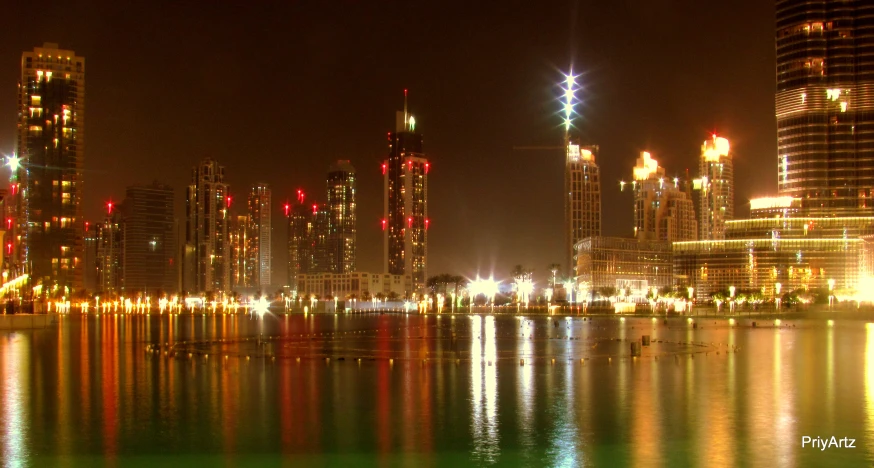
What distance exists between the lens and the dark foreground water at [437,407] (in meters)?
22.1

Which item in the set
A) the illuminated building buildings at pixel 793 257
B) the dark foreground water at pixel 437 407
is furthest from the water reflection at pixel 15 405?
the illuminated building buildings at pixel 793 257

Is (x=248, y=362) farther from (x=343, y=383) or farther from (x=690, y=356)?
(x=690, y=356)

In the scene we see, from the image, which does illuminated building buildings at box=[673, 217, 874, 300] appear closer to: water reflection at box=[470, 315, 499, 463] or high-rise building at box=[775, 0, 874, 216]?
high-rise building at box=[775, 0, 874, 216]

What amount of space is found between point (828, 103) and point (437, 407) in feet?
609

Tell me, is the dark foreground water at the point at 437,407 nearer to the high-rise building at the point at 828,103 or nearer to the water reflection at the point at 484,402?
the water reflection at the point at 484,402

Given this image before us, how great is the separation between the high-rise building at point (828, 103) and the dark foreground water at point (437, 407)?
15242 centimetres

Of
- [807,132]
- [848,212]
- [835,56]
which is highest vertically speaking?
[835,56]

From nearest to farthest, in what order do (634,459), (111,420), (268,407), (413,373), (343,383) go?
(634,459) < (111,420) < (268,407) < (343,383) < (413,373)

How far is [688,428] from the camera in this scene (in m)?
25.3

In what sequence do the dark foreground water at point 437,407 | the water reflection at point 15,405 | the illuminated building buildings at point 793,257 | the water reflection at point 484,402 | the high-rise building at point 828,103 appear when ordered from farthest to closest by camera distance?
the high-rise building at point 828,103, the illuminated building buildings at point 793,257, the water reflection at point 484,402, the water reflection at point 15,405, the dark foreground water at point 437,407

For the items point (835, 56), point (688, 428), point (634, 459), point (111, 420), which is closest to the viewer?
point (634, 459)

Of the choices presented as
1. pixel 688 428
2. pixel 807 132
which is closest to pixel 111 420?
pixel 688 428

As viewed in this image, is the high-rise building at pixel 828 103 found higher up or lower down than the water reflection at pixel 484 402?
higher up

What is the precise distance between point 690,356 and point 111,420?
32.7m
